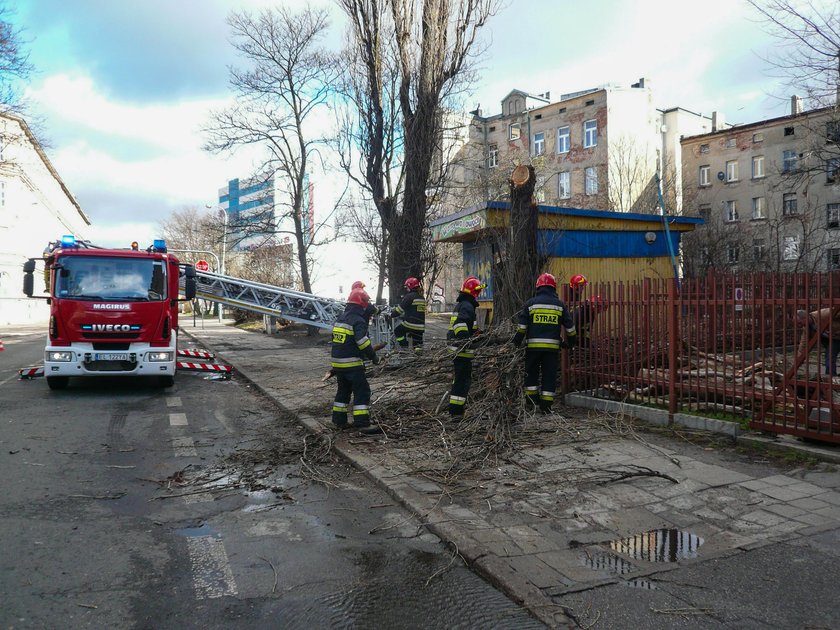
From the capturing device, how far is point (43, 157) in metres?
40.5

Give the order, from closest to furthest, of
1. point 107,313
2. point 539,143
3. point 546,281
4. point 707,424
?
point 707,424
point 546,281
point 107,313
point 539,143

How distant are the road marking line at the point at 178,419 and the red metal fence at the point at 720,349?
5.34 meters

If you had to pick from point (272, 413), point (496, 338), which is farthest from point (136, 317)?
point (496, 338)

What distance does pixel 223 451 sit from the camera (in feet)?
23.2

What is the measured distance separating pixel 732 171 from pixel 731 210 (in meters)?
2.46

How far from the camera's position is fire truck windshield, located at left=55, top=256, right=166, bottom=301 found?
10.6 metres

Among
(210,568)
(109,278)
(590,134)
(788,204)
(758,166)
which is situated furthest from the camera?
(590,134)

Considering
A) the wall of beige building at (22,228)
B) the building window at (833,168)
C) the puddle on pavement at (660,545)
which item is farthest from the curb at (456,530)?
the wall of beige building at (22,228)

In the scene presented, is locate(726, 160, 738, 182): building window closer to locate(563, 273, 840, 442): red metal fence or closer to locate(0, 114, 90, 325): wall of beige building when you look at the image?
locate(563, 273, 840, 442): red metal fence

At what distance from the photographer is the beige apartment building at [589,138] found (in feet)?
120

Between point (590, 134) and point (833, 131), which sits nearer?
point (833, 131)

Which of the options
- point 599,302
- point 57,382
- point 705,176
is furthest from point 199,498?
point 705,176

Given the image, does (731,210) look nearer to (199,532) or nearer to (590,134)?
(590,134)

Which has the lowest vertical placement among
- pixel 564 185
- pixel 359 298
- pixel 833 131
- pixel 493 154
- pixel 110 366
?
pixel 110 366
